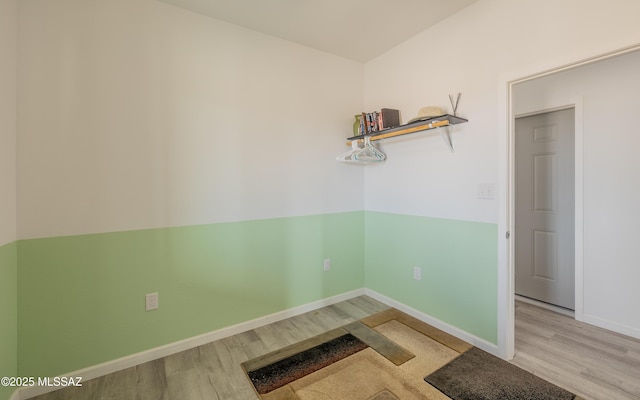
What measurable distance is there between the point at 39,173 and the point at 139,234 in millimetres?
663

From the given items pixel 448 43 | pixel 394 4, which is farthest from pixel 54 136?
pixel 448 43

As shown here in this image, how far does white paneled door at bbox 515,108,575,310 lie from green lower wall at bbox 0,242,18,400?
4.27 meters

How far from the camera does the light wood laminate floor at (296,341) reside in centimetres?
167

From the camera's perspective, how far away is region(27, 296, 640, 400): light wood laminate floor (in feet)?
5.49

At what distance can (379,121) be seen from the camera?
264 cm

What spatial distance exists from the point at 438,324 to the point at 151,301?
93.2 inches

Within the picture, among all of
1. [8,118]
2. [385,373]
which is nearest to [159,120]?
[8,118]

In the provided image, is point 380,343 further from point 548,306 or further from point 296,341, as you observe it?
point 548,306

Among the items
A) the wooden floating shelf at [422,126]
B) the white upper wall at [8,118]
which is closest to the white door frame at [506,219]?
the wooden floating shelf at [422,126]

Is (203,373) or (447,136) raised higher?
(447,136)

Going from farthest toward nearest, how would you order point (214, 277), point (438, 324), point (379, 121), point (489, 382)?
point (379, 121) → point (438, 324) → point (214, 277) → point (489, 382)

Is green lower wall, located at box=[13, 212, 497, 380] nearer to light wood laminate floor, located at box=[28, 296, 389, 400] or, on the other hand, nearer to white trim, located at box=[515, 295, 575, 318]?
light wood laminate floor, located at box=[28, 296, 389, 400]

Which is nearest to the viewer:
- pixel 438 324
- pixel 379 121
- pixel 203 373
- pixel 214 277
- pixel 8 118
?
pixel 8 118

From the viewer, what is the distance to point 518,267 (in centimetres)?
307
